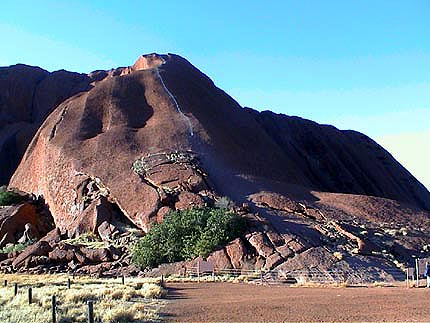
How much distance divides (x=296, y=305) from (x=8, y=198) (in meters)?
39.3

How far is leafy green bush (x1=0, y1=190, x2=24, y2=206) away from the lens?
174 ft

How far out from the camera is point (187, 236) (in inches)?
1531

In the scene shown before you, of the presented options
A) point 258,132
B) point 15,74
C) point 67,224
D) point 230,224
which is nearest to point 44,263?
point 67,224

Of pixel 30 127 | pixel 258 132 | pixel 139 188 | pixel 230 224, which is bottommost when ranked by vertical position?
pixel 230 224

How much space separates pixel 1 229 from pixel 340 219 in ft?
90.8

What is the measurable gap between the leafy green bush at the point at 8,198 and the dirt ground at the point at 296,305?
2965cm

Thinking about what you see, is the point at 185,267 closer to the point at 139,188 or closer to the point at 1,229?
the point at 139,188

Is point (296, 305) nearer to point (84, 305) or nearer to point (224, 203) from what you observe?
point (84, 305)

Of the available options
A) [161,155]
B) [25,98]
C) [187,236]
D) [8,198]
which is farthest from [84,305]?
[25,98]

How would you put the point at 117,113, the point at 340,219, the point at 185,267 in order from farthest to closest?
the point at 117,113 → the point at 340,219 → the point at 185,267

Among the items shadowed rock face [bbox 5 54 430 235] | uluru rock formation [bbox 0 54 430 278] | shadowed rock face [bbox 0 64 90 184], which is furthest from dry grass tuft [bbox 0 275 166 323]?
shadowed rock face [bbox 0 64 90 184]

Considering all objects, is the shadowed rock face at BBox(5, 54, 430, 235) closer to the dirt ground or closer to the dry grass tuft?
the dirt ground

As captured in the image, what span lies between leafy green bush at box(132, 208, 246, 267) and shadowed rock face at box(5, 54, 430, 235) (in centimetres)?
320

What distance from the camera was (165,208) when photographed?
42.6 meters
